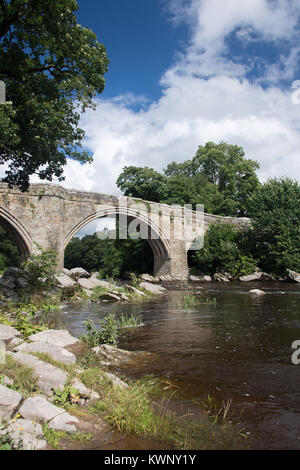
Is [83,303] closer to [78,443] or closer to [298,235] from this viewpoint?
[78,443]

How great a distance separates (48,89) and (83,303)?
23.9 ft

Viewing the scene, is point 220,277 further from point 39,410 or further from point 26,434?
point 26,434

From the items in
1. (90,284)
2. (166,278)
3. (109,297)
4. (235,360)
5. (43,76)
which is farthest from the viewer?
(166,278)

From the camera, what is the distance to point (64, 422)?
7.93 feet

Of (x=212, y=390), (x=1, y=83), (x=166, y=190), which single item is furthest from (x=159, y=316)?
(x=166, y=190)

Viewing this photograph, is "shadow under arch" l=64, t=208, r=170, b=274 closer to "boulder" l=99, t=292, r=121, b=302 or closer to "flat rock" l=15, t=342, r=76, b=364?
"boulder" l=99, t=292, r=121, b=302

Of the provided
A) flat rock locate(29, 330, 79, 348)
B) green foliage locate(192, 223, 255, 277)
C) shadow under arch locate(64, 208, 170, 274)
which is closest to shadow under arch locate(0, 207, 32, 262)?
shadow under arch locate(64, 208, 170, 274)

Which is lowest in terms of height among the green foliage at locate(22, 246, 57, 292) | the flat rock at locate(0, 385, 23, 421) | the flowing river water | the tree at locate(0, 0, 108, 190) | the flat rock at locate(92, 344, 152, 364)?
the flowing river water

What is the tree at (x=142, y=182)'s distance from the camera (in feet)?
101

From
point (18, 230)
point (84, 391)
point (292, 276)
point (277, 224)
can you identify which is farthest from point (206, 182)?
point (84, 391)

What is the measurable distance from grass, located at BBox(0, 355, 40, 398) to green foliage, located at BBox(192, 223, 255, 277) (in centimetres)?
2216

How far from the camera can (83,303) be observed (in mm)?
11266

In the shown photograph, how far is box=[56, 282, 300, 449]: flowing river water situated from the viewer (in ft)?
9.34

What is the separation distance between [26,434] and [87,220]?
1863 centimetres
